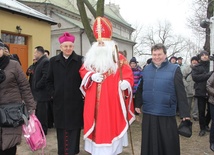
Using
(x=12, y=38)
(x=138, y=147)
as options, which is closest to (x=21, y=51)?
(x=12, y=38)

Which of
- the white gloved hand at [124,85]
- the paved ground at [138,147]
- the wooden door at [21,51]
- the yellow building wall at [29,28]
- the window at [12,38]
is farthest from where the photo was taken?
the wooden door at [21,51]

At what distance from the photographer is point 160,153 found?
12.2ft

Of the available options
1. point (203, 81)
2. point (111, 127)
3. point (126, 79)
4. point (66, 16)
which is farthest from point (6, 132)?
point (66, 16)

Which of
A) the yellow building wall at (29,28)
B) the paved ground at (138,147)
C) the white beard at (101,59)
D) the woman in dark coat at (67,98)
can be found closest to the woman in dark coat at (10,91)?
the woman in dark coat at (67,98)

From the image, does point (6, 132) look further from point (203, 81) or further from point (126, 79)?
point (203, 81)

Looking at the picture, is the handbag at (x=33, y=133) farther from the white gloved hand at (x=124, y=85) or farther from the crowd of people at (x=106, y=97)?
the white gloved hand at (x=124, y=85)

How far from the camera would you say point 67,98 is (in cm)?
417

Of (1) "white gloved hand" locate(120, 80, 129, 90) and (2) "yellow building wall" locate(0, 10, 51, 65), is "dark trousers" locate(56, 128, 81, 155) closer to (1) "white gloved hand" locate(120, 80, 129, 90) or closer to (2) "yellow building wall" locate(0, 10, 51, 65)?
(1) "white gloved hand" locate(120, 80, 129, 90)

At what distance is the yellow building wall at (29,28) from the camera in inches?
411

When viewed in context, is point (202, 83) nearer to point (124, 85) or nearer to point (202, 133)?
point (202, 133)

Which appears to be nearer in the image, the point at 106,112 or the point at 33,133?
the point at 33,133

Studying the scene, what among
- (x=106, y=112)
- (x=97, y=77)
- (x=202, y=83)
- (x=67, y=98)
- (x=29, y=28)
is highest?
(x=29, y=28)

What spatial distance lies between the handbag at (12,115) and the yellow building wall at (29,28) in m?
7.74

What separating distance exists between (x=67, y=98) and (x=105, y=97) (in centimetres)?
60
